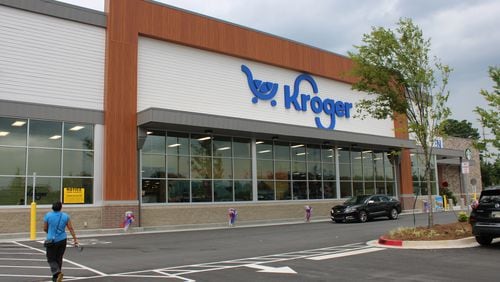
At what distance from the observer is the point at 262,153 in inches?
1171

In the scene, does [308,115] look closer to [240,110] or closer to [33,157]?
[240,110]

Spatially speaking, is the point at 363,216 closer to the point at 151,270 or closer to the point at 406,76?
the point at 406,76

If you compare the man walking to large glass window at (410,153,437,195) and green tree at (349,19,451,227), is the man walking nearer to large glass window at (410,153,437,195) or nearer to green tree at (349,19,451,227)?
green tree at (349,19,451,227)

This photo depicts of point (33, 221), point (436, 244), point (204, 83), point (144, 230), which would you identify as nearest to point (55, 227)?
point (436, 244)

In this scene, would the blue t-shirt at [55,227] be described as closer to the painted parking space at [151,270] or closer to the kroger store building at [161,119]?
the painted parking space at [151,270]

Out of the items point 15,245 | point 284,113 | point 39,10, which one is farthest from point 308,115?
point 15,245

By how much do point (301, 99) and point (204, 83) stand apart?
25.6 feet

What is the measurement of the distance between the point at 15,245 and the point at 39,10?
10.4 m

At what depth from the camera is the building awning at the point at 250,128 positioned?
23391mm

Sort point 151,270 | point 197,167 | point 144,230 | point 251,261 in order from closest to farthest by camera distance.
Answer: point 151,270, point 251,261, point 144,230, point 197,167

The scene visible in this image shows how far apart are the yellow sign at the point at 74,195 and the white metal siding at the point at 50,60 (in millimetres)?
3760

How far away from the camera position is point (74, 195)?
861 inches

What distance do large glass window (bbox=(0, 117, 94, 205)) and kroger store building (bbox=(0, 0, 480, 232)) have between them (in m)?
0.05

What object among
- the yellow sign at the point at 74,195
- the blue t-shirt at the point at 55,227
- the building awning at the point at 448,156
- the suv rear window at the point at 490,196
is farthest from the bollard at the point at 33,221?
the building awning at the point at 448,156
